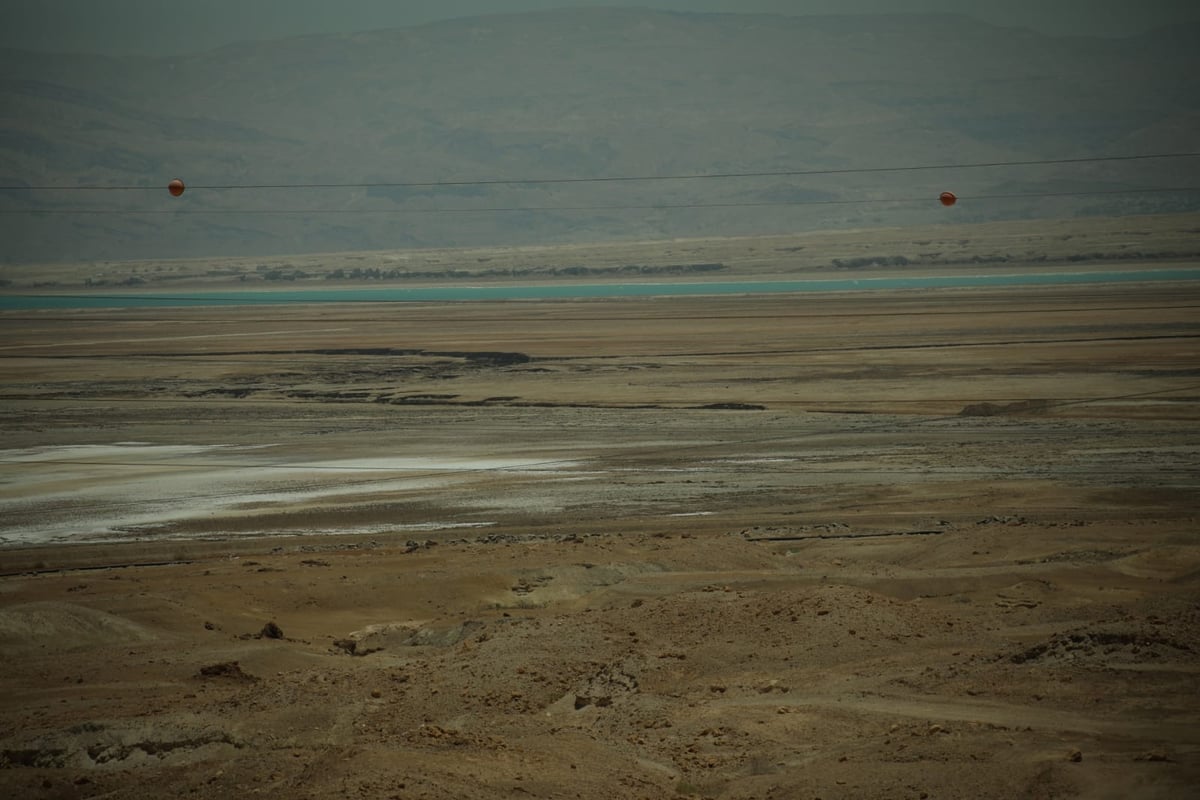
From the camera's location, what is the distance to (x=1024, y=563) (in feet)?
54.1

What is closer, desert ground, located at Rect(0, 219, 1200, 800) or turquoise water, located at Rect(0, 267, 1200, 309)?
desert ground, located at Rect(0, 219, 1200, 800)

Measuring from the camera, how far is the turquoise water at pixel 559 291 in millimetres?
94625

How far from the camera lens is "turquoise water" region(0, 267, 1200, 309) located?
94.6m

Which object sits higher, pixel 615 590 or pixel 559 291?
pixel 615 590

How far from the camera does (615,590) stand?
16031mm

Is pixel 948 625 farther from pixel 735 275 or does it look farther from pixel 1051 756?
pixel 735 275

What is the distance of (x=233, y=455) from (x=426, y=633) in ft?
55.3

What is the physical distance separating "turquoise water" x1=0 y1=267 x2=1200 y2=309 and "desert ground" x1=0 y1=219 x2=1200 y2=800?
55089 millimetres

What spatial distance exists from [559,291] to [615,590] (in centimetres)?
9651

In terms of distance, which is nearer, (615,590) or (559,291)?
(615,590)

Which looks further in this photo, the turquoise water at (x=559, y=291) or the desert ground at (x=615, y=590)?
the turquoise water at (x=559, y=291)

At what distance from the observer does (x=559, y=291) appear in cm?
11188

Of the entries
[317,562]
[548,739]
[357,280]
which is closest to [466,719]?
[548,739]

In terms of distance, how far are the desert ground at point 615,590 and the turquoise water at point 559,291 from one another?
181 feet
